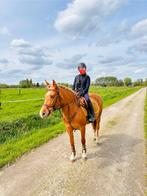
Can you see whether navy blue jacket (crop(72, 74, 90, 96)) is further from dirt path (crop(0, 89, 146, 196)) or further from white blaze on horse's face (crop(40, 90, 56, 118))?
dirt path (crop(0, 89, 146, 196))

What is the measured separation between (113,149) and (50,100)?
335cm

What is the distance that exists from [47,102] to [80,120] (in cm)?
137

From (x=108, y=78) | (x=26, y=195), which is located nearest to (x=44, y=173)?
(x=26, y=195)

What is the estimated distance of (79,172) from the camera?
5.20 m

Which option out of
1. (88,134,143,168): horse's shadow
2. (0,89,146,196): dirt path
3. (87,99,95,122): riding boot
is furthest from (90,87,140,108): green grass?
(87,99,95,122): riding boot

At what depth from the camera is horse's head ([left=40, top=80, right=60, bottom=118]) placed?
16.3 feet

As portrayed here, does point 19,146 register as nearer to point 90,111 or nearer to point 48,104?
point 90,111

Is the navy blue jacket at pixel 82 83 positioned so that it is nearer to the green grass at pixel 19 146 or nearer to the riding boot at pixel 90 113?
the riding boot at pixel 90 113

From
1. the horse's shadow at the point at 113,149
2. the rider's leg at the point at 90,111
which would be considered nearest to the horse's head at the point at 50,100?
the rider's leg at the point at 90,111

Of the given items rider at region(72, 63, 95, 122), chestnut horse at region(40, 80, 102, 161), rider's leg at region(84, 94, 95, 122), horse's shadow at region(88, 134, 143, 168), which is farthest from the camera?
rider's leg at region(84, 94, 95, 122)

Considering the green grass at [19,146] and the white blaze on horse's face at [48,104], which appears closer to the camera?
the white blaze on horse's face at [48,104]

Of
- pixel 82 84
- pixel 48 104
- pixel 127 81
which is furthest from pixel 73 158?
pixel 127 81

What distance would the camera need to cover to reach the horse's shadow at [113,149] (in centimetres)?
612

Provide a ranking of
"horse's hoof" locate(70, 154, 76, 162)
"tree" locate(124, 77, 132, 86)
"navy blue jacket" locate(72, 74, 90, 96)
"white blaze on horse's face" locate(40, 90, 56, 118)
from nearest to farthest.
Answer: "white blaze on horse's face" locate(40, 90, 56, 118) → "horse's hoof" locate(70, 154, 76, 162) → "navy blue jacket" locate(72, 74, 90, 96) → "tree" locate(124, 77, 132, 86)
